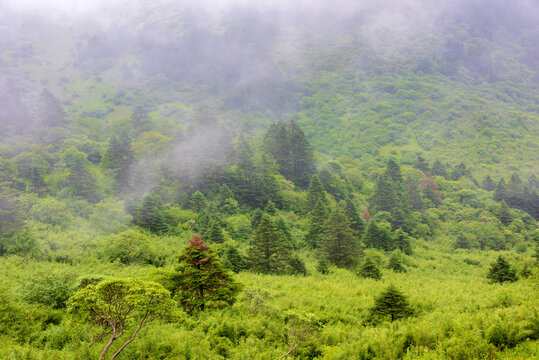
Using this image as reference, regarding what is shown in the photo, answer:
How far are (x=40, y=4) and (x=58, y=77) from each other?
5636cm

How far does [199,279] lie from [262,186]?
123ft

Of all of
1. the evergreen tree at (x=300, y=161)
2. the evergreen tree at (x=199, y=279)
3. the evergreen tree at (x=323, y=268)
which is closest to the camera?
the evergreen tree at (x=199, y=279)

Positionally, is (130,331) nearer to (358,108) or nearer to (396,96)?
(358,108)

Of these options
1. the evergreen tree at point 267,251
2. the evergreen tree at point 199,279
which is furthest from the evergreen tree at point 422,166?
the evergreen tree at point 199,279

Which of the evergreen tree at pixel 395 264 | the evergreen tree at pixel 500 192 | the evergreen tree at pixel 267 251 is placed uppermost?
the evergreen tree at pixel 500 192

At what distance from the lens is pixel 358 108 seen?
4764 inches

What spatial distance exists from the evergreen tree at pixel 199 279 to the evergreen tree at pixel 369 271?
19.0 m

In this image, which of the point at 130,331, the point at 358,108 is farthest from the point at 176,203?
the point at 358,108

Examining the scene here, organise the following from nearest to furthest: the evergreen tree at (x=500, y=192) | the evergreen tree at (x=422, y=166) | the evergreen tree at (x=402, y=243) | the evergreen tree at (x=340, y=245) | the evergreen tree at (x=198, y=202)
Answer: the evergreen tree at (x=340, y=245)
the evergreen tree at (x=402, y=243)
the evergreen tree at (x=198, y=202)
the evergreen tree at (x=500, y=192)
the evergreen tree at (x=422, y=166)

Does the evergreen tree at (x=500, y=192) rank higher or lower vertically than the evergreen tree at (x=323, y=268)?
higher

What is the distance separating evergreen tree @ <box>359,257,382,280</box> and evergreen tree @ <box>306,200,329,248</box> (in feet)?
35.4

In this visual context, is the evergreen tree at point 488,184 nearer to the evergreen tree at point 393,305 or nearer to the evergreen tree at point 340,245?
the evergreen tree at point 340,245

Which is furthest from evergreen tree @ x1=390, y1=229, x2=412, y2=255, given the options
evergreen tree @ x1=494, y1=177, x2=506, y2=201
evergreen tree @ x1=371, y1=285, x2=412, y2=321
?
evergreen tree @ x1=494, y1=177, x2=506, y2=201

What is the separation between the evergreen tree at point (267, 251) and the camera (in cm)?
3084
